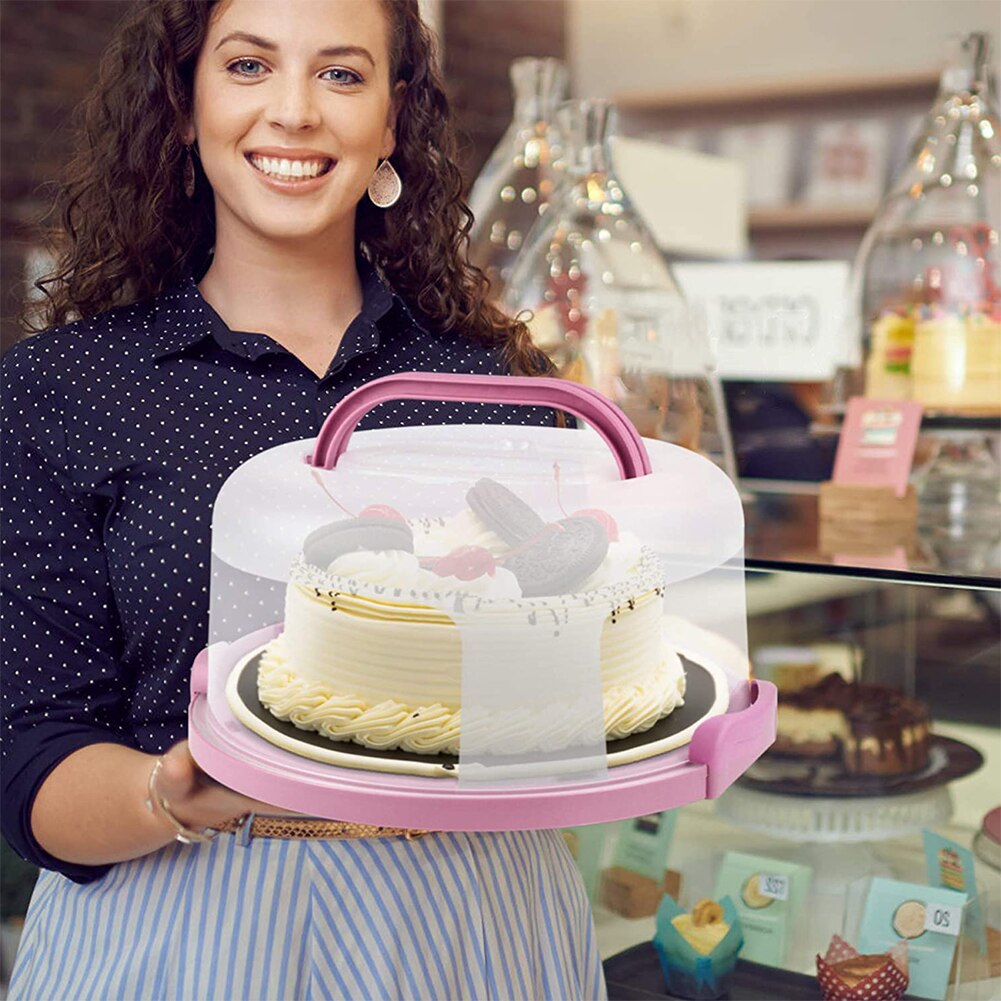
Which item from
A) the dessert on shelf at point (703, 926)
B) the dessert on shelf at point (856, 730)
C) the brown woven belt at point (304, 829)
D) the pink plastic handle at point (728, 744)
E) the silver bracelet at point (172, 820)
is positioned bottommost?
the dessert on shelf at point (703, 926)

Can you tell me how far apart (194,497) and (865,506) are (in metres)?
1.09

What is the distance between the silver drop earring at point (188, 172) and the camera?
1.51m

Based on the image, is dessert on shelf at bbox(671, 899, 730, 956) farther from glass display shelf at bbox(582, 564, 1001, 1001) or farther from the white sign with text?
the white sign with text

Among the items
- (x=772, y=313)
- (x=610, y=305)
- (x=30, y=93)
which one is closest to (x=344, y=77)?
(x=610, y=305)

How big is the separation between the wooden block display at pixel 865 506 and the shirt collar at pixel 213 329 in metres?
0.84

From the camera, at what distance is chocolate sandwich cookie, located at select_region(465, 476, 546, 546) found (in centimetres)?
97

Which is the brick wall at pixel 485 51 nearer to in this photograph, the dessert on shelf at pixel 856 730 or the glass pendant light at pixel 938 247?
the glass pendant light at pixel 938 247

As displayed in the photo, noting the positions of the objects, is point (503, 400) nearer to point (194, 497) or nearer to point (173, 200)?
point (194, 497)

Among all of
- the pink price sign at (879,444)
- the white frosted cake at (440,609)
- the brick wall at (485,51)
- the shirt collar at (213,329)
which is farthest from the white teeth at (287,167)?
the brick wall at (485,51)

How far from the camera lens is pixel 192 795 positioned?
107 cm

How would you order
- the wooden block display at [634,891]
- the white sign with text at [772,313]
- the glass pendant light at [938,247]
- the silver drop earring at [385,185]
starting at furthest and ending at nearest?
the white sign with text at [772,313] < the glass pendant light at [938,247] < the wooden block display at [634,891] < the silver drop earring at [385,185]

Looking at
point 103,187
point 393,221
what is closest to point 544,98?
point 393,221

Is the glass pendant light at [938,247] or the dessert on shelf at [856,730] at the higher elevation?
the glass pendant light at [938,247]

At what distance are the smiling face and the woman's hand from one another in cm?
55
